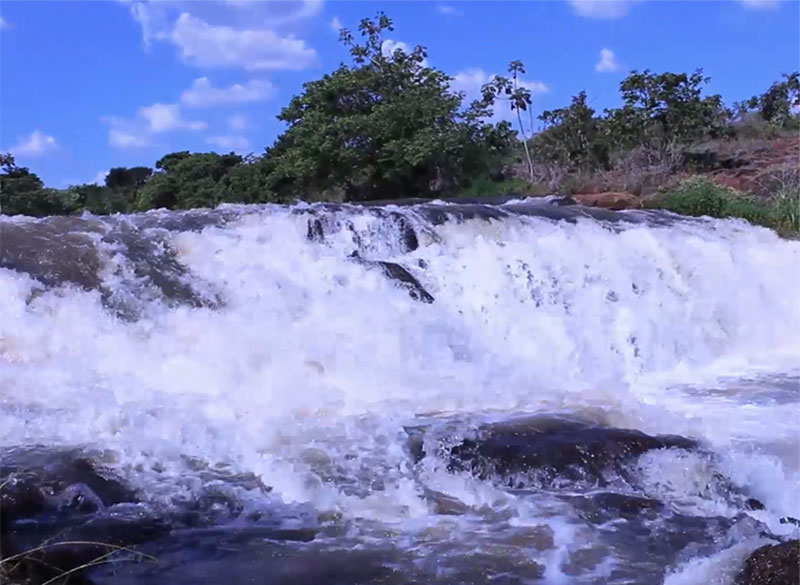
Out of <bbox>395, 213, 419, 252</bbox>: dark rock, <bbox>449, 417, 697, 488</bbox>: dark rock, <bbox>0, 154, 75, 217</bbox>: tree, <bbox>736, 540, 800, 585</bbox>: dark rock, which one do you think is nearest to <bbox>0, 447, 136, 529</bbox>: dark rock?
<bbox>449, 417, 697, 488</bbox>: dark rock

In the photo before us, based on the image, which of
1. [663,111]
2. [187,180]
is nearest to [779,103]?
[663,111]

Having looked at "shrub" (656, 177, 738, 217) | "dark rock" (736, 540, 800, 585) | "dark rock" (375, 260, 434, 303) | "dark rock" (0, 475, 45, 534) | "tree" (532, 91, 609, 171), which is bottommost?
"dark rock" (736, 540, 800, 585)

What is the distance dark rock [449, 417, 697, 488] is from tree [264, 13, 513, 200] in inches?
516

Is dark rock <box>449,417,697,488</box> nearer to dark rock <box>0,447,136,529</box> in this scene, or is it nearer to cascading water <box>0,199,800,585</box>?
cascading water <box>0,199,800,585</box>

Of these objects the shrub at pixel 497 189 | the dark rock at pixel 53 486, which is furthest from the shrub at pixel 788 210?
the dark rock at pixel 53 486

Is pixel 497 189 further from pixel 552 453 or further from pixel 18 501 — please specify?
pixel 18 501

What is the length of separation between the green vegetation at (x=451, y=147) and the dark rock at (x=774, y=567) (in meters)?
13.1

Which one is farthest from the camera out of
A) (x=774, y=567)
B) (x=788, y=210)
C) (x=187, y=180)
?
(x=187, y=180)

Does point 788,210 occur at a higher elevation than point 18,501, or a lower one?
higher

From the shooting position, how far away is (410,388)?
6.86m

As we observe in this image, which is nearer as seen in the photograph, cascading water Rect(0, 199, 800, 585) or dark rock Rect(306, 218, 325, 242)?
cascading water Rect(0, 199, 800, 585)

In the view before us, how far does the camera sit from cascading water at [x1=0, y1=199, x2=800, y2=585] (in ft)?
13.4

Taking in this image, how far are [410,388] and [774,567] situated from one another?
4.10 m

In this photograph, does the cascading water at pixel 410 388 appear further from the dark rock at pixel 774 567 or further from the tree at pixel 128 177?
the tree at pixel 128 177
